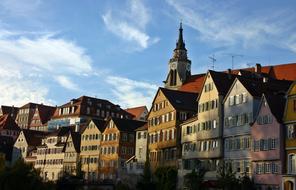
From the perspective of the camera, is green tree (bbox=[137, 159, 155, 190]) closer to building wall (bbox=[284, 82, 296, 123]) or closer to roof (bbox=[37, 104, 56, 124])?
building wall (bbox=[284, 82, 296, 123])

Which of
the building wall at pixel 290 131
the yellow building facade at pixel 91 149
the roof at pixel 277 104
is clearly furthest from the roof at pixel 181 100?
the yellow building facade at pixel 91 149

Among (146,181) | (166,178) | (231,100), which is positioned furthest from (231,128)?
(146,181)

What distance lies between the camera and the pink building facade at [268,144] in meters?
60.6

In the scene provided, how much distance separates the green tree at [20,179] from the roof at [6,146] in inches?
3338

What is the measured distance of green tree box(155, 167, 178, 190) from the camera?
78562 millimetres

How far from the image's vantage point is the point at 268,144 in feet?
205

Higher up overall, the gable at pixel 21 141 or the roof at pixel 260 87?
the roof at pixel 260 87

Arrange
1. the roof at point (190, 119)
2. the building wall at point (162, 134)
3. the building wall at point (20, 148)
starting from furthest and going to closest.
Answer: the building wall at point (20, 148), the building wall at point (162, 134), the roof at point (190, 119)

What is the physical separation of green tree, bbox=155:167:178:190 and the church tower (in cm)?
6658

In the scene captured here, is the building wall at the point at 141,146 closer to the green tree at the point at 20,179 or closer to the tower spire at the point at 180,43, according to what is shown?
the green tree at the point at 20,179

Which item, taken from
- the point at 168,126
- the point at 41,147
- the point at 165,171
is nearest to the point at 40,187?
Result: the point at 165,171

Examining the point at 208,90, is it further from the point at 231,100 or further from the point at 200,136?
the point at 200,136

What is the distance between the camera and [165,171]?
82375mm

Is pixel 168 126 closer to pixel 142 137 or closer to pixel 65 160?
pixel 142 137
